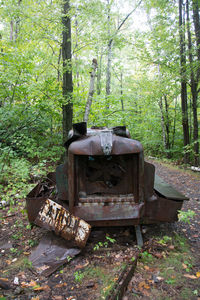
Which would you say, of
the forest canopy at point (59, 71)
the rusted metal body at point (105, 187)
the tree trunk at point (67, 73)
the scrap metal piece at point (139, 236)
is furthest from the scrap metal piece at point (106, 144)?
the tree trunk at point (67, 73)

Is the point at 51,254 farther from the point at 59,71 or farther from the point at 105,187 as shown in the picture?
the point at 59,71

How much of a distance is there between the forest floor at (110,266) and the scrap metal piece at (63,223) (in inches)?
11.0

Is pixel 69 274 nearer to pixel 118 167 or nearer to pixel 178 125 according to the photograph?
pixel 118 167

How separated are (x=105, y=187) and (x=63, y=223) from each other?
83cm

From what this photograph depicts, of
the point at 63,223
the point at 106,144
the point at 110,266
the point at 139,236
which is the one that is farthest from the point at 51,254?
the point at 106,144

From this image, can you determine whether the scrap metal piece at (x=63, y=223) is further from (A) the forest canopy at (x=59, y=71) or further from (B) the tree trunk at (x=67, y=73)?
(B) the tree trunk at (x=67, y=73)

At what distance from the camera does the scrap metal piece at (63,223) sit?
277 centimetres

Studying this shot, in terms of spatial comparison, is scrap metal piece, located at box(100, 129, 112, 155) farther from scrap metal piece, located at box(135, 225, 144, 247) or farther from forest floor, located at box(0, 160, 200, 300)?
scrap metal piece, located at box(135, 225, 144, 247)

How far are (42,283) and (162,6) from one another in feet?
35.2

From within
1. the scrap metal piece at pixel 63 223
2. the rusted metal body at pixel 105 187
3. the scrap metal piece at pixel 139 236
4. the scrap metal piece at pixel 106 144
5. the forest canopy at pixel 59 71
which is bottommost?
the scrap metal piece at pixel 139 236

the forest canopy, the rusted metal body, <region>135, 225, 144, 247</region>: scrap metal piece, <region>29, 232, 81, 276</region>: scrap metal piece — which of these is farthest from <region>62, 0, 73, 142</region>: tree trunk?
<region>135, 225, 144, 247</region>: scrap metal piece

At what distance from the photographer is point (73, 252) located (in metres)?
2.77

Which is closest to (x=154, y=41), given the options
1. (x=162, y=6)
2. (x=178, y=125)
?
(x=162, y=6)

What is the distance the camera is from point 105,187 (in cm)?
315
